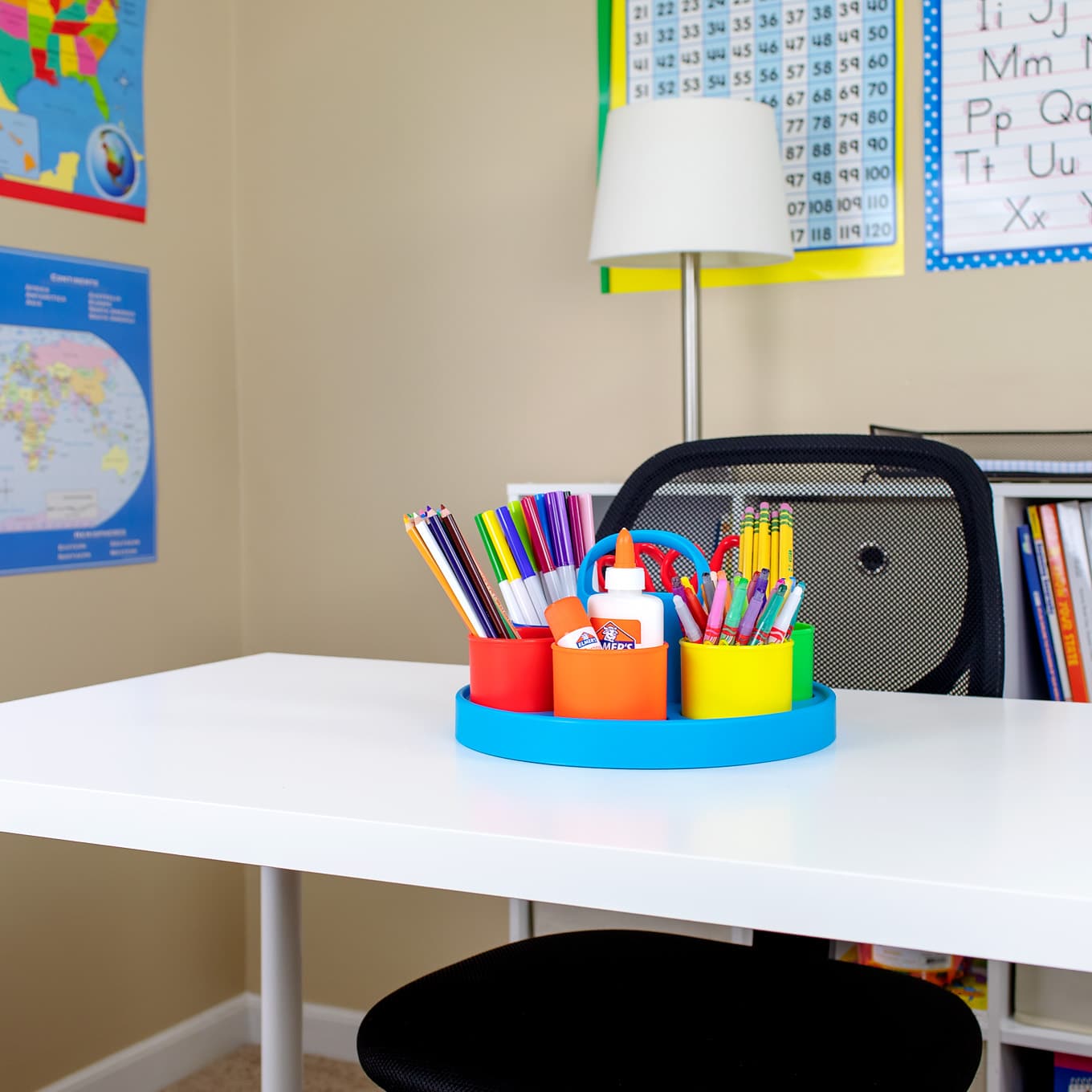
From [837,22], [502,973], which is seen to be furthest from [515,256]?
[502,973]

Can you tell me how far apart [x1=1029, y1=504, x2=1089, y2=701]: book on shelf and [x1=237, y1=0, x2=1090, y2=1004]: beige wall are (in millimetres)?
364

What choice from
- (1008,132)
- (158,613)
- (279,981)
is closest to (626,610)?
(279,981)

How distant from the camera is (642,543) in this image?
1.09 m

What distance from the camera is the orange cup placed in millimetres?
885

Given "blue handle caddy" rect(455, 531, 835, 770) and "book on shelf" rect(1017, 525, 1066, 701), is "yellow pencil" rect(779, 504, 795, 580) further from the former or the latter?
"book on shelf" rect(1017, 525, 1066, 701)

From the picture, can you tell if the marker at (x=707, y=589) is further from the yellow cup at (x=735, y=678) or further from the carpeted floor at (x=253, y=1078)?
the carpeted floor at (x=253, y=1078)

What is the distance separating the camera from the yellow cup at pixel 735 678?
904 mm

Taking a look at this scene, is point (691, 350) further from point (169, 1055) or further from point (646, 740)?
point (169, 1055)

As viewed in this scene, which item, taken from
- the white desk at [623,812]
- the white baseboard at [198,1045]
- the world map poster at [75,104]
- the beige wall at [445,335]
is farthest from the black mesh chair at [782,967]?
the white baseboard at [198,1045]

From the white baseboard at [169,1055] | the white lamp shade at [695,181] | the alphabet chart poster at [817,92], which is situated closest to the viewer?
the white lamp shade at [695,181]

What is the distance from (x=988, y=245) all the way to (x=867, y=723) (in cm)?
123

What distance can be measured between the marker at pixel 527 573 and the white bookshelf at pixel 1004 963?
0.54 m

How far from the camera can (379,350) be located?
2500 millimetres

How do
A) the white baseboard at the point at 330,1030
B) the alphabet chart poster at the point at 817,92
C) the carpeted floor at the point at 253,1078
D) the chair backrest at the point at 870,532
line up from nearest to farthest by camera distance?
the chair backrest at the point at 870,532 → the alphabet chart poster at the point at 817,92 → the carpeted floor at the point at 253,1078 → the white baseboard at the point at 330,1030
